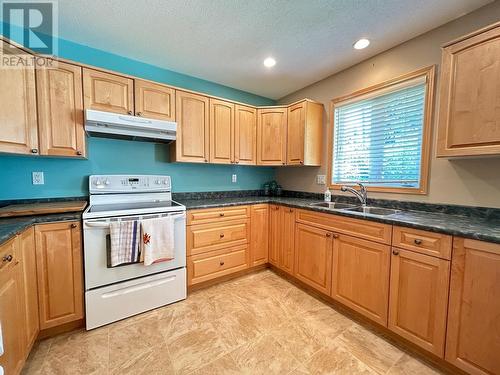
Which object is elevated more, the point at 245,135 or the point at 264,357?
the point at 245,135

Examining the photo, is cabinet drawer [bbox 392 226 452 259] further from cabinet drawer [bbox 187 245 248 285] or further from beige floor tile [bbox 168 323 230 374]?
cabinet drawer [bbox 187 245 248 285]

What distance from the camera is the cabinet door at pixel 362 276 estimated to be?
1.57 meters

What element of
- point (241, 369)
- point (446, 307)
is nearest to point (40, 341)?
point (241, 369)

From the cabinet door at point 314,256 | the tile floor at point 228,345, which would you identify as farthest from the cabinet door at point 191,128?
the tile floor at point 228,345

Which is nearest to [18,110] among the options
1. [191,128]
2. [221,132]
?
[191,128]

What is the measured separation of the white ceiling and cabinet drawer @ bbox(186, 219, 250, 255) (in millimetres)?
1829

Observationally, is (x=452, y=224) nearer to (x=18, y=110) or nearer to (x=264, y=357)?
(x=264, y=357)

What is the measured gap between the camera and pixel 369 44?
196cm

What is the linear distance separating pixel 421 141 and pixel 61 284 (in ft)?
10.5

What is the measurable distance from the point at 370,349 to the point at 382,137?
1896mm

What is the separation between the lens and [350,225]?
176 centimetres

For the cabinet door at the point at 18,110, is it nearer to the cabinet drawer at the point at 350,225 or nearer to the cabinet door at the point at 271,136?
the cabinet door at the point at 271,136

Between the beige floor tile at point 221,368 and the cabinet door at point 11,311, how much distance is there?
96 centimetres

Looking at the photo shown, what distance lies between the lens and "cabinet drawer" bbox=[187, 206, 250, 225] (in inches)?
84.5
